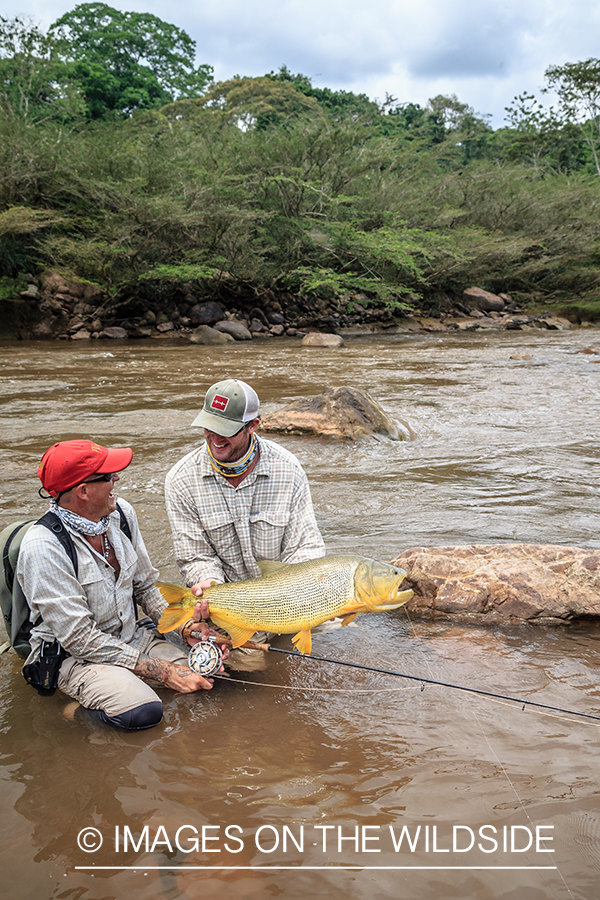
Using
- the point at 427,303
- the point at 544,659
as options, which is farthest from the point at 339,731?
the point at 427,303

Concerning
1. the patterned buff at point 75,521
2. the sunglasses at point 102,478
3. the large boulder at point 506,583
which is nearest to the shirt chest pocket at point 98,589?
the patterned buff at point 75,521

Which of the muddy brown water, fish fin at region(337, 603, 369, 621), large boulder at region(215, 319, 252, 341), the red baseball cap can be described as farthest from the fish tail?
large boulder at region(215, 319, 252, 341)

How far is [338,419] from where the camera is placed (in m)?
9.03

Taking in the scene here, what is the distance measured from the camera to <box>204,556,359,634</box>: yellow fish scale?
299cm

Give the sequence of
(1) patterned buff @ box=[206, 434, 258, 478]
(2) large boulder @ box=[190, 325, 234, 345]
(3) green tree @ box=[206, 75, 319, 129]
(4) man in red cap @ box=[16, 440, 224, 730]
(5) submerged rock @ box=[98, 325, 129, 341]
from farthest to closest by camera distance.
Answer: (3) green tree @ box=[206, 75, 319, 129] → (5) submerged rock @ box=[98, 325, 129, 341] → (2) large boulder @ box=[190, 325, 234, 345] → (1) patterned buff @ box=[206, 434, 258, 478] → (4) man in red cap @ box=[16, 440, 224, 730]

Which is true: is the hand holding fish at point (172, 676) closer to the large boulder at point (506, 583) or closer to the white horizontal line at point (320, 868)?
the white horizontal line at point (320, 868)

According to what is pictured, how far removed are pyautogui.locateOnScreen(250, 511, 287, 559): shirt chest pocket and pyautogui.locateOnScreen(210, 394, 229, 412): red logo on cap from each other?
27.7 inches

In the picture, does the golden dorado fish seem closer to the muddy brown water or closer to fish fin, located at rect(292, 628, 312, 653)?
fish fin, located at rect(292, 628, 312, 653)

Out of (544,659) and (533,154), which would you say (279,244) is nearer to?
(544,659)

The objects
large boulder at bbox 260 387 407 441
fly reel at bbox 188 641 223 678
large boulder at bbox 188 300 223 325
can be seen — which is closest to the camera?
fly reel at bbox 188 641 223 678

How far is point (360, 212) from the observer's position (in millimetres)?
28500

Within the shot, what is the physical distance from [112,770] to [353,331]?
2603cm

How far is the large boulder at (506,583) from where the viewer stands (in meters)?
4.15

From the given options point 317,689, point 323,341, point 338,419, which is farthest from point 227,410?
point 323,341
